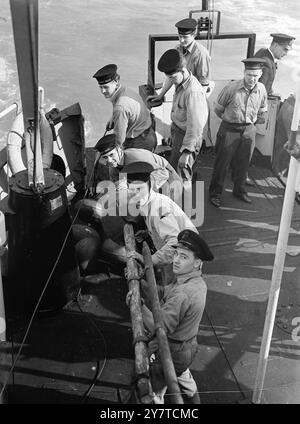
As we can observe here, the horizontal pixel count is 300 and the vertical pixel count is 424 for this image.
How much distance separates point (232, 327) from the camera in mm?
4570

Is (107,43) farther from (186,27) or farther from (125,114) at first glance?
(125,114)

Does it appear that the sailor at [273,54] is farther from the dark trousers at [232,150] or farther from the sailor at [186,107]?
the sailor at [186,107]

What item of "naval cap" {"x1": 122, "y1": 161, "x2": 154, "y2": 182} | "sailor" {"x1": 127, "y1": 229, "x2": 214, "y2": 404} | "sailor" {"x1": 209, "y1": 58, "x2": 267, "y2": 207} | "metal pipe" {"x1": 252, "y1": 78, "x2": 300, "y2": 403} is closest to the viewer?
"metal pipe" {"x1": 252, "y1": 78, "x2": 300, "y2": 403}

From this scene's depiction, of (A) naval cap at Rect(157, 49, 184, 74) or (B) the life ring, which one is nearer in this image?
(B) the life ring

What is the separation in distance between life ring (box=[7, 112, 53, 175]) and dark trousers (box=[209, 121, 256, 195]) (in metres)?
2.02

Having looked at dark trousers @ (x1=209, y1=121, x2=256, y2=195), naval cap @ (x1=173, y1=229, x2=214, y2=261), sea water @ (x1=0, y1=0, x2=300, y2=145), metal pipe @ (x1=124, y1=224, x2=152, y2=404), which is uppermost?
naval cap @ (x1=173, y1=229, x2=214, y2=261)

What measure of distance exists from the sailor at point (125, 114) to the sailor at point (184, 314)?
8.37 ft

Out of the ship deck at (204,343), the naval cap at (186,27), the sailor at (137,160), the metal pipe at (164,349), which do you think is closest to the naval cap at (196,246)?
the metal pipe at (164,349)

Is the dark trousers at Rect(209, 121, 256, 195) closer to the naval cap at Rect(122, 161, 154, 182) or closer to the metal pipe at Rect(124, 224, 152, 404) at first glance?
the naval cap at Rect(122, 161, 154, 182)

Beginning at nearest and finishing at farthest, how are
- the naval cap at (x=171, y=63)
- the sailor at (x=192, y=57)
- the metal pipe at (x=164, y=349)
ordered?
the metal pipe at (x=164, y=349) < the naval cap at (x=171, y=63) < the sailor at (x=192, y=57)

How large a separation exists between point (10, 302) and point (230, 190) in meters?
3.28

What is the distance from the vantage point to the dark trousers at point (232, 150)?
6277mm

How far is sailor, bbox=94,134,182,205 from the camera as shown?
4958 millimetres

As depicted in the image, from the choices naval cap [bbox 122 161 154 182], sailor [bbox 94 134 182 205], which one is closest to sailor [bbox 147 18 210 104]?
sailor [bbox 94 134 182 205]
